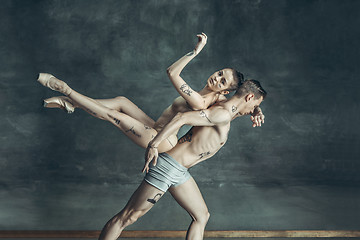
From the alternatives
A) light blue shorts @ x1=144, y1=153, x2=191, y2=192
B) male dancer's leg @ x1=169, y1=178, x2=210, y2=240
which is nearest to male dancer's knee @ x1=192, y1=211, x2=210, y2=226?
male dancer's leg @ x1=169, y1=178, x2=210, y2=240

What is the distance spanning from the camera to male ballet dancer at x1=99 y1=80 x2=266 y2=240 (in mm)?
3496

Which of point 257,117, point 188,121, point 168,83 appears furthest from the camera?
point 168,83

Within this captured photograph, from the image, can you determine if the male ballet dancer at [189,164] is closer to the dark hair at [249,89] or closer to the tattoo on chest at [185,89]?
the dark hair at [249,89]

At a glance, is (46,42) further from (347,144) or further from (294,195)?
(347,144)

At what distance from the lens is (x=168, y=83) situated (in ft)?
23.0

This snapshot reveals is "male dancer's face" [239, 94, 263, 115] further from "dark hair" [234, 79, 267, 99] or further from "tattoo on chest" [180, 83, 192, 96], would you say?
"tattoo on chest" [180, 83, 192, 96]

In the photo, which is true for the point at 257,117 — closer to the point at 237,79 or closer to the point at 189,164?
the point at 237,79

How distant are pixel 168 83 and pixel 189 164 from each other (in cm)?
350

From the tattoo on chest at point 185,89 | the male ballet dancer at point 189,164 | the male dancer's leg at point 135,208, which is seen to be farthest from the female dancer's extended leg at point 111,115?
the tattoo on chest at point 185,89

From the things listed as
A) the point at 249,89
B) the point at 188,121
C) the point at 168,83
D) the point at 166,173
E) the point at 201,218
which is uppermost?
the point at 168,83

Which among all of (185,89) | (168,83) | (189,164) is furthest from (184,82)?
(168,83)

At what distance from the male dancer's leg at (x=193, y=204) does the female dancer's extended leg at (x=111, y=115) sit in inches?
13.4

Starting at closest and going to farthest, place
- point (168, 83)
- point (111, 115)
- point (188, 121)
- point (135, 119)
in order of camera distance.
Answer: point (188, 121), point (111, 115), point (135, 119), point (168, 83)

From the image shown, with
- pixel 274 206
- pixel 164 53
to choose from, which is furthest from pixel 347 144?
pixel 164 53
